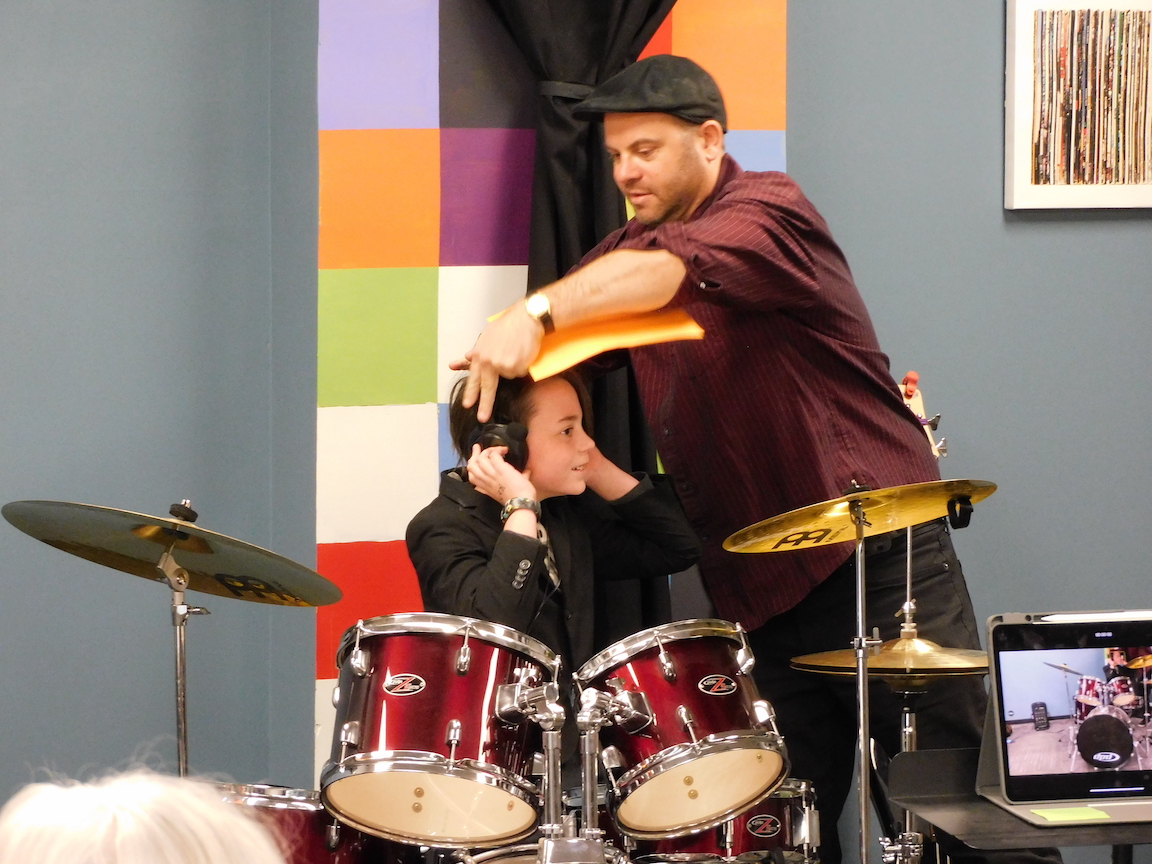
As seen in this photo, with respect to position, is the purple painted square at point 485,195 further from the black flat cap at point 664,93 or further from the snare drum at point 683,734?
the snare drum at point 683,734

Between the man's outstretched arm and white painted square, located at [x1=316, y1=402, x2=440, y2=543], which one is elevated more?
the man's outstretched arm

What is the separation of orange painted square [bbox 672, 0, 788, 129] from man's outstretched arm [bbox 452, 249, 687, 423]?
84cm

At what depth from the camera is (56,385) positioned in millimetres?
2348

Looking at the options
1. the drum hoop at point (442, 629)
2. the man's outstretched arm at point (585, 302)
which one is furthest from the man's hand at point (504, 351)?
the drum hoop at point (442, 629)

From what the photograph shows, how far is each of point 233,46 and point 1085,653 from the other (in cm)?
223

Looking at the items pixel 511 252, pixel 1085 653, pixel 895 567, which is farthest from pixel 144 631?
pixel 1085 653

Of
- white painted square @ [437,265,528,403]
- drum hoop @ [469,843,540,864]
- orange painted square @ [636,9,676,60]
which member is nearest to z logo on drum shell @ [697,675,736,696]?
drum hoop @ [469,843,540,864]

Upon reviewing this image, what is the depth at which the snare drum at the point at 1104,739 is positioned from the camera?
163 centimetres

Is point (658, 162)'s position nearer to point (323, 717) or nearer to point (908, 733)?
point (908, 733)

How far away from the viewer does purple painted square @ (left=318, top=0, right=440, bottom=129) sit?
2.50 m

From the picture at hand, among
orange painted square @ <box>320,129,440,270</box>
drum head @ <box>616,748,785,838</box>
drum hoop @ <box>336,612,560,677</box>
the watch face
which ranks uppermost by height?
orange painted square @ <box>320,129,440,270</box>

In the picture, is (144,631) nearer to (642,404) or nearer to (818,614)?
(642,404)

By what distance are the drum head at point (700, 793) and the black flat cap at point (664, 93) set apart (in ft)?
3.86

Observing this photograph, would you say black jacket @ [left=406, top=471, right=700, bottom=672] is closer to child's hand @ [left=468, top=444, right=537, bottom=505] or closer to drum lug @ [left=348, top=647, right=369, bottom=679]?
child's hand @ [left=468, top=444, right=537, bottom=505]
